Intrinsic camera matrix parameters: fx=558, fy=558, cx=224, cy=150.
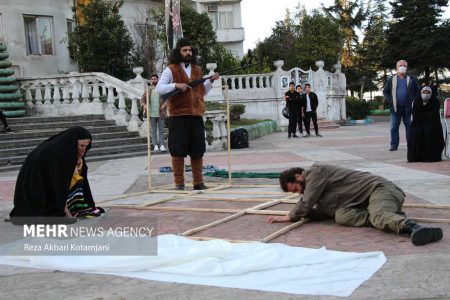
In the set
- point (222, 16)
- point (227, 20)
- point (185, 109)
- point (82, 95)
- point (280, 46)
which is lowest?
point (185, 109)

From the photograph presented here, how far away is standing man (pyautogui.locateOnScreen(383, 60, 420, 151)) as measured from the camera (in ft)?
38.9

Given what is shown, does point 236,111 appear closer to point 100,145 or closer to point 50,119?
point 50,119

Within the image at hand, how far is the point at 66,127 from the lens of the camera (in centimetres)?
1516

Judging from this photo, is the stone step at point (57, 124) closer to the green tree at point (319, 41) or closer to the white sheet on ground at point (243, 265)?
the white sheet on ground at point (243, 265)

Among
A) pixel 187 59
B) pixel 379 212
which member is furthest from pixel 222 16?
pixel 379 212

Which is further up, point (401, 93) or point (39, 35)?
point (39, 35)

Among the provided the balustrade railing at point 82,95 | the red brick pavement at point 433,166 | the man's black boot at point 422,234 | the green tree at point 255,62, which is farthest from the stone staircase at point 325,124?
the man's black boot at point 422,234

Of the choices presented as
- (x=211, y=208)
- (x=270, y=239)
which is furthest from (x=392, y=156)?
(x=270, y=239)

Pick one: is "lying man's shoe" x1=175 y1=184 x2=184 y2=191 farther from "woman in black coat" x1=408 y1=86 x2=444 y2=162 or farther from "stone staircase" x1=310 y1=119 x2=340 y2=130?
"stone staircase" x1=310 y1=119 x2=340 y2=130

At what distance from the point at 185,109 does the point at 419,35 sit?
3700 centimetres

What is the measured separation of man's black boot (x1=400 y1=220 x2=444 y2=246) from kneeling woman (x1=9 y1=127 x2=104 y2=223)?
327cm

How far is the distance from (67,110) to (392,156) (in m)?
9.64

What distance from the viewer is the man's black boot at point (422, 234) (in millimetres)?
4309

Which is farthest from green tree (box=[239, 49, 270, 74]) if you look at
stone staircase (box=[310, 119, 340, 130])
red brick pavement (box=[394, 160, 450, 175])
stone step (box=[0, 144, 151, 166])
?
red brick pavement (box=[394, 160, 450, 175])
